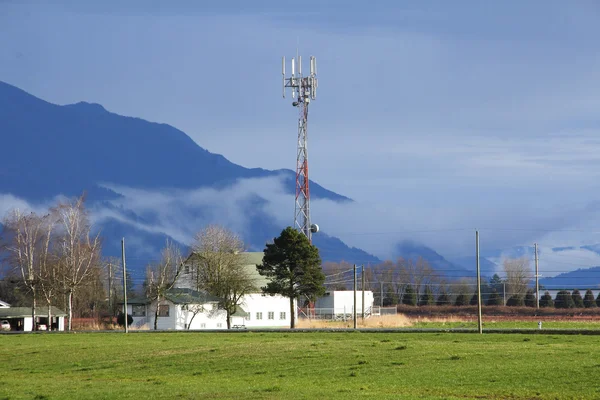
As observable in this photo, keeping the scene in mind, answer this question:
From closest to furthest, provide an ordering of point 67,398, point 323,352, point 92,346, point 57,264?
point 67,398 → point 323,352 → point 92,346 → point 57,264

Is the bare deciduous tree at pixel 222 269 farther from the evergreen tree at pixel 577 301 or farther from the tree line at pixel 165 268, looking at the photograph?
the evergreen tree at pixel 577 301

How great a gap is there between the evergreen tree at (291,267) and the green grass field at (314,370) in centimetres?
3894

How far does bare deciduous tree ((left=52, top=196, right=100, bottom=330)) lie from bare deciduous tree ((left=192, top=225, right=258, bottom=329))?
13411mm

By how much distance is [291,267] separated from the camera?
10250 cm

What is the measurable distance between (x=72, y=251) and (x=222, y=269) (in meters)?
17.5

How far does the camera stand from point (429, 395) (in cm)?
3262

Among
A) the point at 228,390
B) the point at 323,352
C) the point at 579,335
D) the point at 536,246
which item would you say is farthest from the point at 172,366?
the point at 536,246

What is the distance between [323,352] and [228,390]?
14.9 metres

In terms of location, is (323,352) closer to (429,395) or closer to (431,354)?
(431,354)

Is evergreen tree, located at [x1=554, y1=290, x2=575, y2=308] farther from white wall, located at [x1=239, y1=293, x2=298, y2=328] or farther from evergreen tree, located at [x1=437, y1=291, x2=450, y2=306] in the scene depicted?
white wall, located at [x1=239, y1=293, x2=298, y2=328]

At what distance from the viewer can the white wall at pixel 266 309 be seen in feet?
409

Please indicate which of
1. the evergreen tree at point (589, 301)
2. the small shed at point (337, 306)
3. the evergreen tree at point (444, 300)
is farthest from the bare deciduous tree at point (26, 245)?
the evergreen tree at point (589, 301)

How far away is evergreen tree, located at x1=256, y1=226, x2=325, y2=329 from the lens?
10162 cm

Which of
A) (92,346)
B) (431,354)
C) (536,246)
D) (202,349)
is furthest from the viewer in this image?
(536,246)
